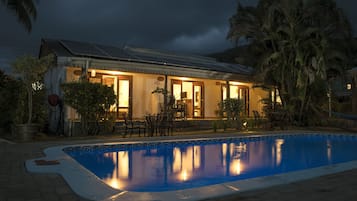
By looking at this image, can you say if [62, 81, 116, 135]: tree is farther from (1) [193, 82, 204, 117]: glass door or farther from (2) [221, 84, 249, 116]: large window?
(2) [221, 84, 249, 116]: large window

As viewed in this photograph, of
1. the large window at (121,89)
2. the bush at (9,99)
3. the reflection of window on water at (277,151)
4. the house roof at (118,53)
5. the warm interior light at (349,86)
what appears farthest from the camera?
the warm interior light at (349,86)

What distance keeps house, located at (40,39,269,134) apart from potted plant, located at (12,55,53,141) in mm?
1733

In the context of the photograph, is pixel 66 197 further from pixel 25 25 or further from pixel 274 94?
pixel 274 94

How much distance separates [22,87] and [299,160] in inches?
372

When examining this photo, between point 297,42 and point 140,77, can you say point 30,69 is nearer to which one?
point 140,77

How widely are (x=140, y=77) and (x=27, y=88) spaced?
6.00 metres

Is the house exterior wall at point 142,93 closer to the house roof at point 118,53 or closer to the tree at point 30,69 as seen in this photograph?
the house roof at point 118,53

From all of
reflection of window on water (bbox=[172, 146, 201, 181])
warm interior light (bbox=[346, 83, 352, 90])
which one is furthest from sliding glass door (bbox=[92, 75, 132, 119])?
warm interior light (bbox=[346, 83, 352, 90])

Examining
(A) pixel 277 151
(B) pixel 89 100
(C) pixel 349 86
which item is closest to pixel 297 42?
(A) pixel 277 151

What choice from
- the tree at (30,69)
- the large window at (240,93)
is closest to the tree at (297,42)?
the large window at (240,93)

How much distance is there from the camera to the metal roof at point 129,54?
12.9 meters

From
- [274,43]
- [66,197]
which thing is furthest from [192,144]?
[274,43]

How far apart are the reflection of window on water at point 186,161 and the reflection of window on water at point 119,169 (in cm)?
113

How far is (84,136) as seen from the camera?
10992mm
